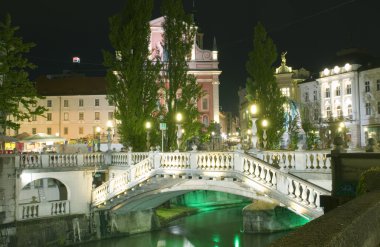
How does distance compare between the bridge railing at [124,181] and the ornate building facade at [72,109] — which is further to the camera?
the ornate building facade at [72,109]

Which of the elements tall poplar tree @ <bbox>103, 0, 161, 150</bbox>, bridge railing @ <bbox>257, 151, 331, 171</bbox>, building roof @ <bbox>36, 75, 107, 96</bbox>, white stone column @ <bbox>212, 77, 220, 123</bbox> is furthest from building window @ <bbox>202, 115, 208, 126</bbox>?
bridge railing @ <bbox>257, 151, 331, 171</bbox>

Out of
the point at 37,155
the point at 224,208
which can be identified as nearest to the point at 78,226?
the point at 37,155

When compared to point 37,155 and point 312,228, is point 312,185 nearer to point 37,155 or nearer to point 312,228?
point 312,228

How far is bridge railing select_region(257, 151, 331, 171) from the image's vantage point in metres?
17.0

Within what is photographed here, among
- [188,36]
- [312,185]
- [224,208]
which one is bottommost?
[224,208]

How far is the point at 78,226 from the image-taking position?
2650 centimetres

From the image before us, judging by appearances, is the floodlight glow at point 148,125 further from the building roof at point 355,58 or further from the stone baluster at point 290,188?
the building roof at point 355,58

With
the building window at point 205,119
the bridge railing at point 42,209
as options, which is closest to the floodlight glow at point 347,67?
the building window at point 205,119

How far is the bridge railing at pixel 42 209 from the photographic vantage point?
2452cm

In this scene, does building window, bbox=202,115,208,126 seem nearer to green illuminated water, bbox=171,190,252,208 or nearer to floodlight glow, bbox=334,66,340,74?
green illuminated water, bbox=171,190,252,208

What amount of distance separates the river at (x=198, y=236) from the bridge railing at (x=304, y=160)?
378 inches

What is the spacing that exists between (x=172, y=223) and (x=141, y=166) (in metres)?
11.5

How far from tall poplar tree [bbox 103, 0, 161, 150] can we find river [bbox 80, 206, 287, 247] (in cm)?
567

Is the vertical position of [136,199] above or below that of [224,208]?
above
